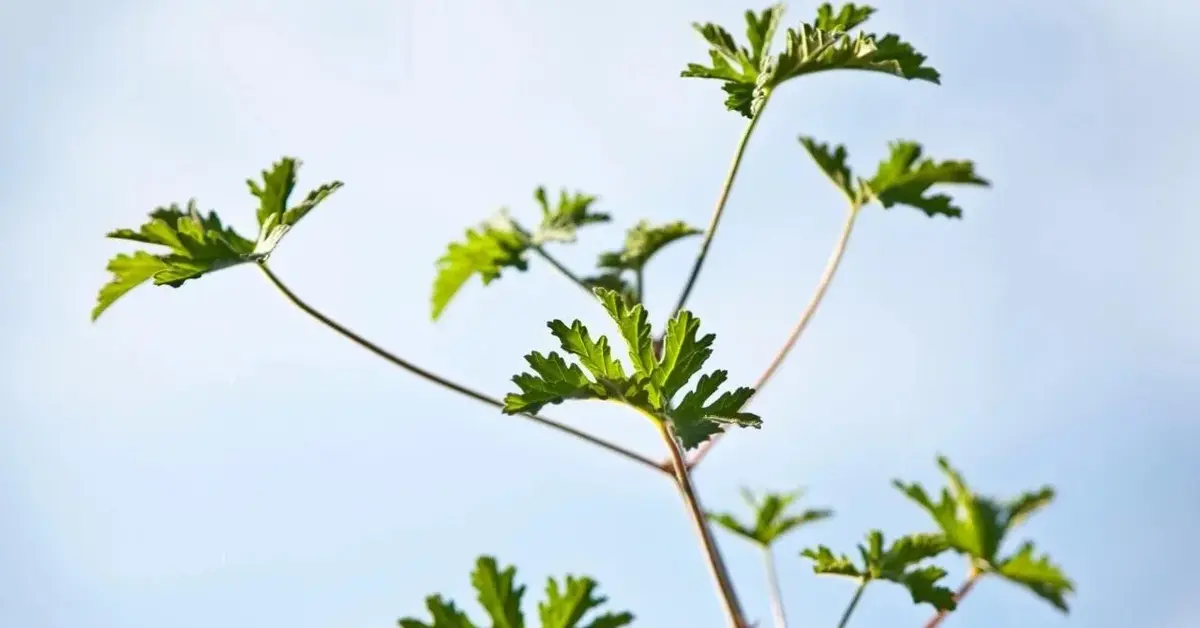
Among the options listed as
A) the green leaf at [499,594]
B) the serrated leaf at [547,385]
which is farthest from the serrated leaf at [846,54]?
the green leaf at [499,594]

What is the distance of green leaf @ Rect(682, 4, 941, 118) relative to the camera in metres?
3.74

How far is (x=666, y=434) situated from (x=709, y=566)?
42 cm

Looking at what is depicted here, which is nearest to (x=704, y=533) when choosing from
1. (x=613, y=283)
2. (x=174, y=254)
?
(x=613, y=283)

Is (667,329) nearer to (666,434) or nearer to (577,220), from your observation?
(666,434)

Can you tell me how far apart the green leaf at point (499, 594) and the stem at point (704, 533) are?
0.57 m

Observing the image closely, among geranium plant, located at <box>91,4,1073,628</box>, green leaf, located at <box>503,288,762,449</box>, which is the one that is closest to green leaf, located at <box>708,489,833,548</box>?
geranium plant, located at <box>91,4,1073,628</box>

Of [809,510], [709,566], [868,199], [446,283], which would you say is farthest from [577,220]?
[709,566]

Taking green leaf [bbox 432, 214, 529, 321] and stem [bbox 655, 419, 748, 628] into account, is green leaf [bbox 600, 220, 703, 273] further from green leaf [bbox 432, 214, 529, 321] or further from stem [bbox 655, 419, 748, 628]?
stem [bbox 655, 419, 748, 628]

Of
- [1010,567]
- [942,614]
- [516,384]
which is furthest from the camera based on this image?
[1010,567]

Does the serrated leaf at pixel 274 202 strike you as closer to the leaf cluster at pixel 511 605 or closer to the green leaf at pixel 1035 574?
the leaf cluster at pixel 511 605

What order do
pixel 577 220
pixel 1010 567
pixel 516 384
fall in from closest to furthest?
pixel 516 384, pixel 1010 567, pixel 577 220

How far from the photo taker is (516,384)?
317cm

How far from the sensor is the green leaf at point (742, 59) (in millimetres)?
3670

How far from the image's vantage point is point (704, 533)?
3.25 meters
